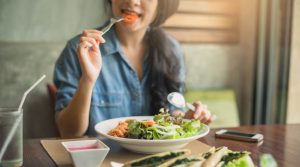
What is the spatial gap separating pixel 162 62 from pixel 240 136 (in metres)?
0.65

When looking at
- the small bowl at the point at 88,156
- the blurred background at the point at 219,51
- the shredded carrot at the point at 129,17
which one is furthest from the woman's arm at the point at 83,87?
the blurred background at the point at 219,51

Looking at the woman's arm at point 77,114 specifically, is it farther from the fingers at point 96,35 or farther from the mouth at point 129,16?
the mouth at point 129,16

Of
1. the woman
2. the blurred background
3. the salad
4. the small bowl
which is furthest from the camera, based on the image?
the blurred background

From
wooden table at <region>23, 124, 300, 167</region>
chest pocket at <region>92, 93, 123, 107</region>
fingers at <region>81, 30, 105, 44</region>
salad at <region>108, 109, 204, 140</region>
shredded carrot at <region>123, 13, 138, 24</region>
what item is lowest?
wooden table at <region>23, 124, 300, 167</region>

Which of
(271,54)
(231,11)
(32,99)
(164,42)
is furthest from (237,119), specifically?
(32,99)

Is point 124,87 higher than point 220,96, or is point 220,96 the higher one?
point 124,87

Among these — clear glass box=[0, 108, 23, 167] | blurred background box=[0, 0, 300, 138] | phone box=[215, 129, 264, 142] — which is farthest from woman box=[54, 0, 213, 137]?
blurred background box=[0, 0, 300, 138]

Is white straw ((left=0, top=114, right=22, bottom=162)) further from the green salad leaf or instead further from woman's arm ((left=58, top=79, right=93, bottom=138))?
woman's arm ((left=58, top=79, right=93, bottom=138))

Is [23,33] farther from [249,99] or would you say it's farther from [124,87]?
[249,99]

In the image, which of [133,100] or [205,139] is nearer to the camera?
[205,139]

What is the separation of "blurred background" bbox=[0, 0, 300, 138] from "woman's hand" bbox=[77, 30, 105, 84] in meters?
1.03

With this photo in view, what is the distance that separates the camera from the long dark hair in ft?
5.90

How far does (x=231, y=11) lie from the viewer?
117 inches

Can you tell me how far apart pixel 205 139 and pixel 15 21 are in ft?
4.93
